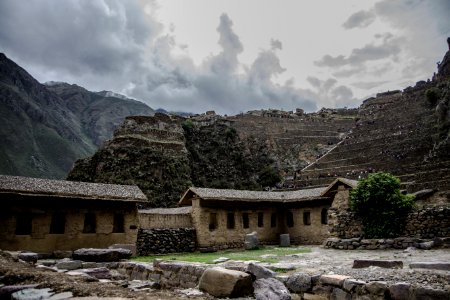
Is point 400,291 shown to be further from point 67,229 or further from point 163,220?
point 163,220

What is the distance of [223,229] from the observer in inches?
1052

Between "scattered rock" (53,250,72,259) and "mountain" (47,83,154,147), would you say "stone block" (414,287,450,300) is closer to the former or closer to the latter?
"scattered rock" (53,250,72,259)

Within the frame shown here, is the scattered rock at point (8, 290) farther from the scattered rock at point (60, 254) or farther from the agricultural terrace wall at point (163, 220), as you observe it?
the agricultural terrace wall at point (163, 220)

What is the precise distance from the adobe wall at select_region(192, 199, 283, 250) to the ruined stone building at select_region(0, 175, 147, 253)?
4910 mm

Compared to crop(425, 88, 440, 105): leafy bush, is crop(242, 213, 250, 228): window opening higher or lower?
lower

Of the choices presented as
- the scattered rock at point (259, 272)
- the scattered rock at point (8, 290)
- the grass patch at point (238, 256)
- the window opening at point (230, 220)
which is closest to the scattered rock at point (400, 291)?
the scattered rock at point (259, 272)

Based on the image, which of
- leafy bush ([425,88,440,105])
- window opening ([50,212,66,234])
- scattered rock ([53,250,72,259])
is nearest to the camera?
scattered rock ([53,250,72,259])

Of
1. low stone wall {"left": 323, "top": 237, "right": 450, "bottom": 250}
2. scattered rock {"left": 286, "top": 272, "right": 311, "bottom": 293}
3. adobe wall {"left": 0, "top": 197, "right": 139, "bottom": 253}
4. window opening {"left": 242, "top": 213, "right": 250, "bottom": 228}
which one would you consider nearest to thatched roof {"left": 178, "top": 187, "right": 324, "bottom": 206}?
window opening {"left": 242, "top": 213, "right": 250, "bottom": 228}

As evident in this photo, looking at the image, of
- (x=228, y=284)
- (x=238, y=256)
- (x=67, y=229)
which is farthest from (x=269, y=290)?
(x=67, y=229)

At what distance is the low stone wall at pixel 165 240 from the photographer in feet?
75.0

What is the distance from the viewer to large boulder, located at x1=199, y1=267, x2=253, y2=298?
292 inches

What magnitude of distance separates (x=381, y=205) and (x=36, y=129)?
98835mm

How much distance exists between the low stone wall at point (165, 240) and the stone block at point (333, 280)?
55.7ft

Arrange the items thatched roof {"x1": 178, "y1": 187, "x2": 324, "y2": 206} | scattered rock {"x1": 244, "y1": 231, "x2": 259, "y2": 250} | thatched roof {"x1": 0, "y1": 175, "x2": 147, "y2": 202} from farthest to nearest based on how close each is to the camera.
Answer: thatched roof {"x1": 178, "y1": 187, "x2": 324, "y2": 206} → scattered rock {"x1": 244, "y1": 231, "x2": 259, "y2": 250} → thatched roof {"x1": 0, "y1": 175, "x2": 147, "y2": 202}
